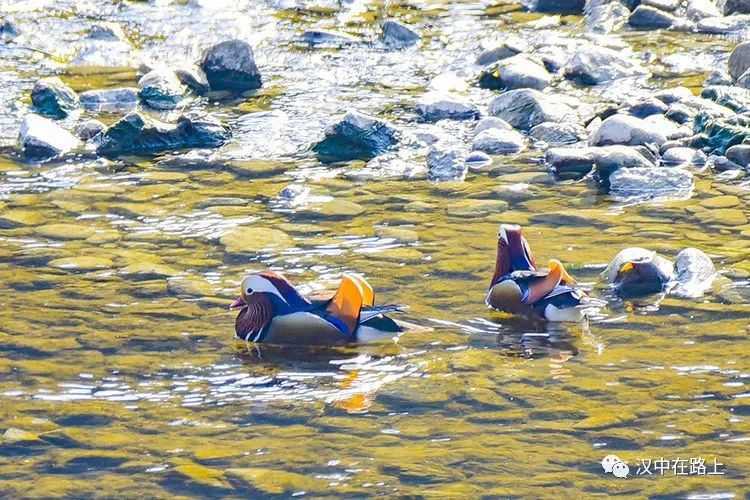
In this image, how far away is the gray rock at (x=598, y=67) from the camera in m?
11.7

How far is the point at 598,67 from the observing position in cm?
1183

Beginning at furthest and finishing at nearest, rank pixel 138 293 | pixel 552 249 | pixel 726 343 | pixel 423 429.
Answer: pixel 552 249, pixel 138 293, pixel 726 343, pixel 423 429

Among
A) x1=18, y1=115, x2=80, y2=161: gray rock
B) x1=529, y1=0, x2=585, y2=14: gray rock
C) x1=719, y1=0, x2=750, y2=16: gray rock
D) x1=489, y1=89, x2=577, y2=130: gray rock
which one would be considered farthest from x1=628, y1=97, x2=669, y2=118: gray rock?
x1=529, y1=0, x2=585, y2=14: gray rock

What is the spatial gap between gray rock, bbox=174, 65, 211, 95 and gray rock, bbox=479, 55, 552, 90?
227 cm

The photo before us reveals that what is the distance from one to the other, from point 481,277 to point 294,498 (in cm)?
258

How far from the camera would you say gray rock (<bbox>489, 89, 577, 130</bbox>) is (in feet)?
34.2

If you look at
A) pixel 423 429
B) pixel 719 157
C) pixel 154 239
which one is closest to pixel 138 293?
pixel 154 239

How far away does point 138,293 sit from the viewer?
714cm

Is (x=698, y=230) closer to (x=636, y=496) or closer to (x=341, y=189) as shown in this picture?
(x=341, y=189)

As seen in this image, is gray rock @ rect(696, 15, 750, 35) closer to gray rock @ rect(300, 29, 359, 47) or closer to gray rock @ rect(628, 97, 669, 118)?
gray rock @ rect(628, 97, 669, 118)

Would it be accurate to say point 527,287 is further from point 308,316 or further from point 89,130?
point 89,130

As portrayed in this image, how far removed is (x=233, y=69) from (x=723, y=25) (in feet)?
15.4

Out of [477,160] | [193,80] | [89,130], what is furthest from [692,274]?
[193,80]

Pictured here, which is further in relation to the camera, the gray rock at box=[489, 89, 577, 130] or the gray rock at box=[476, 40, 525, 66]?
the gray rock at box=[476, 40, 525, 66]
